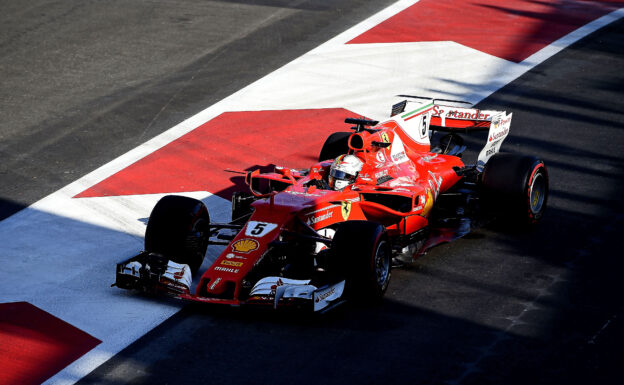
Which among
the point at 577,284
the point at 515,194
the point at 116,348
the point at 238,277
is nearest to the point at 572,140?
the point at 515,194

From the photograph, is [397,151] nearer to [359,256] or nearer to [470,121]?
[470,121]

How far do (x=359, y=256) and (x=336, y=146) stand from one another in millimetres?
4184

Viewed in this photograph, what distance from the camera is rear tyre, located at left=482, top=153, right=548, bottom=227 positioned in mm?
13453

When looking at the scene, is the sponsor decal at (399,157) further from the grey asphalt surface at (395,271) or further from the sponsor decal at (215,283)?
the sponsor decal at (215,283)

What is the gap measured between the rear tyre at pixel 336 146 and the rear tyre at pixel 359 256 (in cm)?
361

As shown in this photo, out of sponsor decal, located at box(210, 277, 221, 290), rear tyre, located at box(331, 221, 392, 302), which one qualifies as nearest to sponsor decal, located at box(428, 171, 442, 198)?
rear tyre, located at box(331, 221, 392, 302)

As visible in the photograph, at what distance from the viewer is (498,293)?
39.7 ft

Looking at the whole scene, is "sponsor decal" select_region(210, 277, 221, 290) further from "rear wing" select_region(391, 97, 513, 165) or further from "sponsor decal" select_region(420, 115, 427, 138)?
"rear wing" select_region(391, 97, 513, 165)

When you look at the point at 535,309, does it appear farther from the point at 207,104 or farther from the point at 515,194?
the point at 207,104

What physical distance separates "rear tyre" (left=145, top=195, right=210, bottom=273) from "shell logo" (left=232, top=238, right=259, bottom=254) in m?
0.82

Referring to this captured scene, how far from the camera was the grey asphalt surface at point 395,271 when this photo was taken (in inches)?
412

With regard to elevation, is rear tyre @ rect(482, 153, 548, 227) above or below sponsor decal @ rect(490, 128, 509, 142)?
below

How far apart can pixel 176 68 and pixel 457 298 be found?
11828mm

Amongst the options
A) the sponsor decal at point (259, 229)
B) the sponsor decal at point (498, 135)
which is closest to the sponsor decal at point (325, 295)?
the sponsor decal at point (259, 229)
